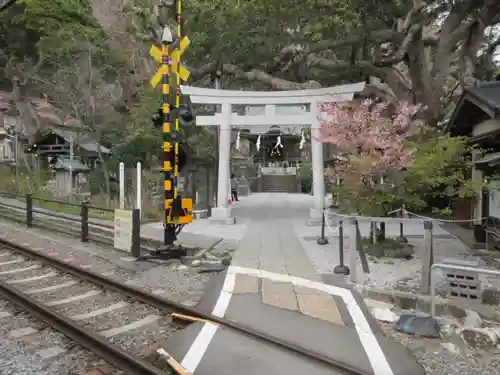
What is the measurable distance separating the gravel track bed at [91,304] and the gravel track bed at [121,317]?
404 mm

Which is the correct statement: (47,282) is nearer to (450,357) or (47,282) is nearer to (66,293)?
(66,293)

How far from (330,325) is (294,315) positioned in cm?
54

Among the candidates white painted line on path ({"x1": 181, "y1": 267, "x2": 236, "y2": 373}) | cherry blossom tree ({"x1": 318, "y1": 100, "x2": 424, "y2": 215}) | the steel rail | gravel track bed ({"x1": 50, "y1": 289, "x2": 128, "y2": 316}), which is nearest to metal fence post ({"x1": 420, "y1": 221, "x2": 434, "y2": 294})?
cherry blossom tree ({"x1": 318, "y1": 100, "x2": 424, "y2": 215})

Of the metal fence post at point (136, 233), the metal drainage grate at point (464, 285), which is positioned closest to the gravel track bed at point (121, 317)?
the metal fence post at point (136, 233)

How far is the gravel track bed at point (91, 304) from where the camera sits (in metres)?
6.29

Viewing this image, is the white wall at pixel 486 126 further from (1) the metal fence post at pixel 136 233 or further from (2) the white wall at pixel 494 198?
(1) the metal fence post at pixel 136 233

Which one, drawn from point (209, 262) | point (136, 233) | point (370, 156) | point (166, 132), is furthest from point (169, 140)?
point (370, 156)

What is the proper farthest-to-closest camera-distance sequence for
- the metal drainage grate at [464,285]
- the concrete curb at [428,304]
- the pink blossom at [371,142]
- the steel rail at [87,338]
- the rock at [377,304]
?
the pink blossom at [371,142] → the metal drainage grate at [464,285] → the rock at [377,304] → the concrete curb at [428,304] → the steel rail at [87,338]

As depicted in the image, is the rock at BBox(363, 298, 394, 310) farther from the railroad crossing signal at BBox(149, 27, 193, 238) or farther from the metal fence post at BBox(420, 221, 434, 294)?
the railroad crossing signal at BBox(149, 27, 193, 238)

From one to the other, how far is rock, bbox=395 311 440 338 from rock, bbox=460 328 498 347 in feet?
1.05

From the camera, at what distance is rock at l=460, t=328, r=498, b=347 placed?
5020mm

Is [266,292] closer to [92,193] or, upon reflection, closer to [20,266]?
[20,266]

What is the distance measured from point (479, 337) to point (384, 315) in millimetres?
1216

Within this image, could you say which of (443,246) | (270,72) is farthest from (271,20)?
(443,246)
